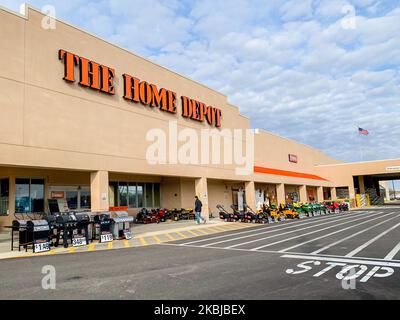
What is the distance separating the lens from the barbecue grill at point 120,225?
15848mm

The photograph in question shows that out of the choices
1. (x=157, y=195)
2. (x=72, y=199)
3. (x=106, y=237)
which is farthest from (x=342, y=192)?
(x=106, y=237)

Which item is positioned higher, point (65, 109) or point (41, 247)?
point (65, 109)

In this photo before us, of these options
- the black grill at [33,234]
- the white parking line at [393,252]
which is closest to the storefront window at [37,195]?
the black grill at [33,234]

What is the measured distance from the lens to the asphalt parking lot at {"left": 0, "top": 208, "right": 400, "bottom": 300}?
6.25m

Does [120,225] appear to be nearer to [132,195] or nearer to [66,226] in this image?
[66,226]

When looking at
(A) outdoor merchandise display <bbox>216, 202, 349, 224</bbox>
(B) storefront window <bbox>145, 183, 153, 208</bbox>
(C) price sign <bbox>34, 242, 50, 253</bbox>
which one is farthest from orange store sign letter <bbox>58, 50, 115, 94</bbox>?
(A) outdoor merchandise display <bbox>216, 202, 349, 224</bbox>

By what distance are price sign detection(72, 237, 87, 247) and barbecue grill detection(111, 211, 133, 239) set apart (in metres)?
1.68

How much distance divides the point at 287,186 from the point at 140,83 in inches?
1254

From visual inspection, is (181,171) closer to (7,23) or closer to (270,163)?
(7,23)

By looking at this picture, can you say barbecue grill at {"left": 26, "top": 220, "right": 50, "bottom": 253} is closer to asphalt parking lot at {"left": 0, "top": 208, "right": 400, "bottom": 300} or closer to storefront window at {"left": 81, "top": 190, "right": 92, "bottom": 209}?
asphalt parking lot at {"left": 0, "top": 208, "right": 400, "bottom": 300}

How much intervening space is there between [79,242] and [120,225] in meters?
2.50

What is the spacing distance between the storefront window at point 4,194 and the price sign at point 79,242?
7141 millimetres

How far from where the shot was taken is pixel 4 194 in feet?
62.6

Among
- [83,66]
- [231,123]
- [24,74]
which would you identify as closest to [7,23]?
[24,74]
